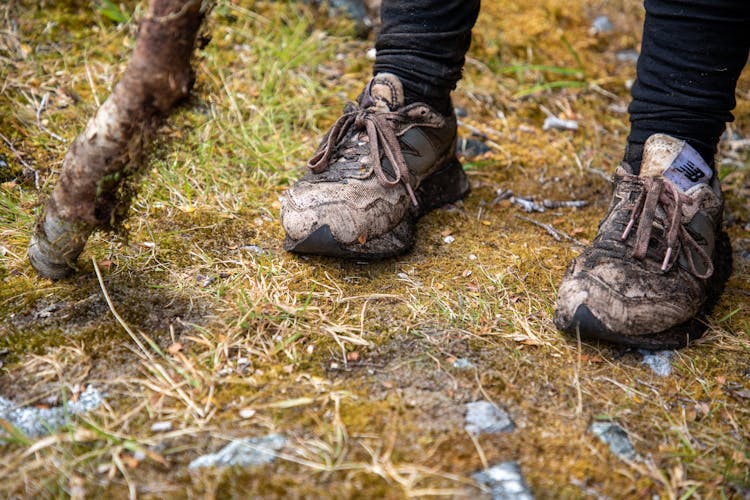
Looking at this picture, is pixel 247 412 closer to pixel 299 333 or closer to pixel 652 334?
pixel 299 333

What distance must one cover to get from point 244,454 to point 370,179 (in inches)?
40.8

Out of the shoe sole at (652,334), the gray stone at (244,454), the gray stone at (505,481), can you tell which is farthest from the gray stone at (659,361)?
the gray stone at (244,454)

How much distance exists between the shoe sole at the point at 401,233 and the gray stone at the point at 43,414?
0.78 meters

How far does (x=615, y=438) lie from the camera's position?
1508mm

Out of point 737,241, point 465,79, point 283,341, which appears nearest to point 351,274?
point 283,341

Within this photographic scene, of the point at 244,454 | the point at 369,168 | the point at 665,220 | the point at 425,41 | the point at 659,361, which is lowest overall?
the point at 659,361

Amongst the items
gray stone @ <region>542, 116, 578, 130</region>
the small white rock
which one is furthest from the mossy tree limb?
gray stone @ <region>542, 116, 578, 130</region>

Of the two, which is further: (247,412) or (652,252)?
(652,252)

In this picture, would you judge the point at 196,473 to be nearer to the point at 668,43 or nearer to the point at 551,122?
the point at 668,43

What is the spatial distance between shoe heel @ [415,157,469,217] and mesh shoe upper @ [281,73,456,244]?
8 centimetres

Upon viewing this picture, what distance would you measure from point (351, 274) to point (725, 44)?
1.34 metres

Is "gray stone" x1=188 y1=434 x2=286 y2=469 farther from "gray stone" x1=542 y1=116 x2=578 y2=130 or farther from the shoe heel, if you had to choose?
"gray stone" x1=542 y1=116 x2=578 y2=130

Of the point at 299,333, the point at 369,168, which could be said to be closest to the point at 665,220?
the point at 369,168

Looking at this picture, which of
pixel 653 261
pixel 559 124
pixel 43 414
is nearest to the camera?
pixel 43 414
